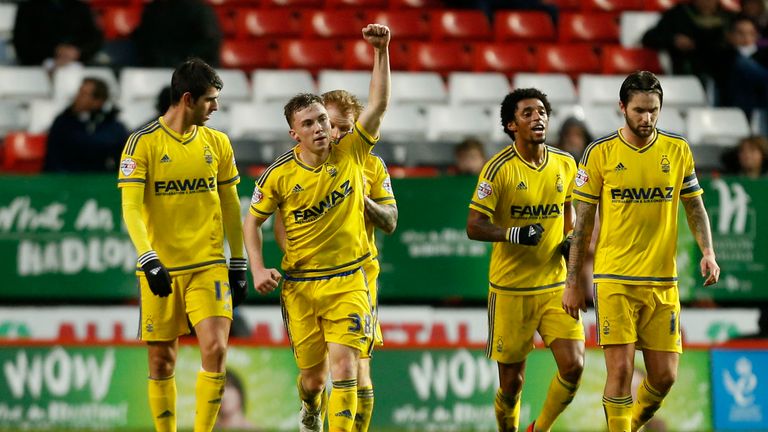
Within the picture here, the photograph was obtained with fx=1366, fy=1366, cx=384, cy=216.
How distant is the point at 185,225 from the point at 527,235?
2.05 metres

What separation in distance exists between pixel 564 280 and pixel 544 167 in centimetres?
74

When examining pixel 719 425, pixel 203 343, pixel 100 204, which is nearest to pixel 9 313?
pixel 100 204

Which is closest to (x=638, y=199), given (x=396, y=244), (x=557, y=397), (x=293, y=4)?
(x=557, y=397)

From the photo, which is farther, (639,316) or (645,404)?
(645,404)

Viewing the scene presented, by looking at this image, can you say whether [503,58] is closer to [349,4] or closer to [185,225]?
[349,4]

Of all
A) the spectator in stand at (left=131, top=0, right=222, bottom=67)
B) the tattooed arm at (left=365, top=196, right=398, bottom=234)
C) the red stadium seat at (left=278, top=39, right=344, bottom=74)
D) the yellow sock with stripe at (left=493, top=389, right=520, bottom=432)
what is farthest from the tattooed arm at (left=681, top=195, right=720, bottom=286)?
the red stadium seat at (left=278, top=39, right=344, bottom=74)

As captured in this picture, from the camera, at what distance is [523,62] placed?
625 inches

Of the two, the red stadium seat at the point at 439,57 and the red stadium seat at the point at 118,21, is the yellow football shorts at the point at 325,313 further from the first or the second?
the red stadium seat at the point at 118,21

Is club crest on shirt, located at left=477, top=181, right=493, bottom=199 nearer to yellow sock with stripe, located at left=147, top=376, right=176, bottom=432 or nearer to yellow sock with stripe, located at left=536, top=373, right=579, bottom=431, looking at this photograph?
yellow sock with stripe, located at left=536, top=373, right=579, bottom=431

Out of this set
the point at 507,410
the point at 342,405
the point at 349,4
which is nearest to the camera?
the point at 342,405

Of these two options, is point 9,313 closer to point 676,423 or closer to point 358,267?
point 358,267

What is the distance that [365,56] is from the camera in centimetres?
1555

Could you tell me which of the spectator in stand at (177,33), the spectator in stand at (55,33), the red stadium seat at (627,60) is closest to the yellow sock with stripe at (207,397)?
the spectator in stand at (177,33)

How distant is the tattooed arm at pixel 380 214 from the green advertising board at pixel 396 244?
316 cm
